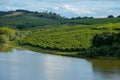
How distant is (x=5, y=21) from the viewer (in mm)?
185875

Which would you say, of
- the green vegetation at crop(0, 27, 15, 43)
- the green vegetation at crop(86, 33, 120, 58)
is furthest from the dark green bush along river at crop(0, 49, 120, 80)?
the green vegetation at crop(0, 27, 15, 43)

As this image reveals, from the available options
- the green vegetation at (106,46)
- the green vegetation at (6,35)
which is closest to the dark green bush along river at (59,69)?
the green vegetation at (106,46)

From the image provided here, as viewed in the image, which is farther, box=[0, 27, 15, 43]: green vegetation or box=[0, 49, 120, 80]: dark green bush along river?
box=[0, 27, 15, 43]: green vegetation

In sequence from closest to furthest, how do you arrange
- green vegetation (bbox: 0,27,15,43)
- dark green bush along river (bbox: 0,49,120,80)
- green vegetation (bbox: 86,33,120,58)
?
Result: dark green bush along river (bbox: 0,49,120,80)
green vegetation (bbox: 86,33,120,58)
green vegetation (bbox: 0,27,15,43)

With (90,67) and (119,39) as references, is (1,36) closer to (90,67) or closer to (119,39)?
(119,39)

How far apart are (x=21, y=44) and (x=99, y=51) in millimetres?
31461

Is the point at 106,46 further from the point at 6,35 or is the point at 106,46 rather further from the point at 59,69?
the point at 6,35

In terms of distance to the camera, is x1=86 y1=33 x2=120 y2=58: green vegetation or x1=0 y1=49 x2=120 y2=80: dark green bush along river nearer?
x1=0 y1=49 x2=120 y2=80: dark green bush along river

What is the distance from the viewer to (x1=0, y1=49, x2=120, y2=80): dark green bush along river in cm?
5431

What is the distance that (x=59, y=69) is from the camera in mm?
61469

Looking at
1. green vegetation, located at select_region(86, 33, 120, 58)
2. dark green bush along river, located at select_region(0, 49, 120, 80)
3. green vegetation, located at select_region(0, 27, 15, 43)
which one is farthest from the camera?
green vegetation, located at select_region(0, 27, 15, 43)

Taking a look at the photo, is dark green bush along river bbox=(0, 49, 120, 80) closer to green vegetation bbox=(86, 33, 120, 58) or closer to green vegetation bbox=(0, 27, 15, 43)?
green vegetation bbox=(86, 33, 120, 58)

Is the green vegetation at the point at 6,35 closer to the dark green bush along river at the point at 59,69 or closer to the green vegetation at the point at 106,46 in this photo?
the green vegetation at the point at 106,46

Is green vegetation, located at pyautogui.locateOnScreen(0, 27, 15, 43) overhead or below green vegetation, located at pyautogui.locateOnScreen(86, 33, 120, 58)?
below
